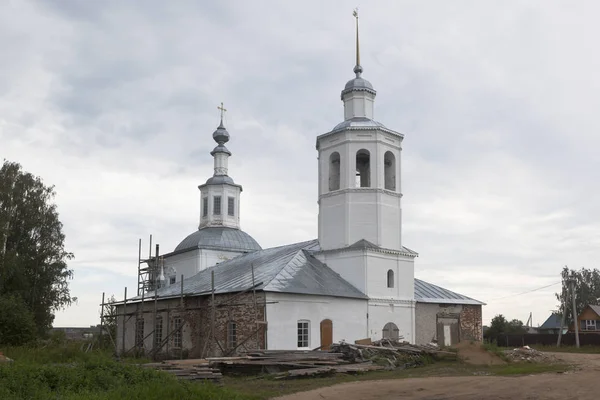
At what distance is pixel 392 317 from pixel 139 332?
11.4 m

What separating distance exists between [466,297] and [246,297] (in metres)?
11.3

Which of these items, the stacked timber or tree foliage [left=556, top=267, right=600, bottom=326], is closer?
the stacked timber

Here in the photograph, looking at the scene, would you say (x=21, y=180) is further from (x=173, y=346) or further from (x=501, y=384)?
(x=501, y=384)

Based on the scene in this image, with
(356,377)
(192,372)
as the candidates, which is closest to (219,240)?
(356,377)

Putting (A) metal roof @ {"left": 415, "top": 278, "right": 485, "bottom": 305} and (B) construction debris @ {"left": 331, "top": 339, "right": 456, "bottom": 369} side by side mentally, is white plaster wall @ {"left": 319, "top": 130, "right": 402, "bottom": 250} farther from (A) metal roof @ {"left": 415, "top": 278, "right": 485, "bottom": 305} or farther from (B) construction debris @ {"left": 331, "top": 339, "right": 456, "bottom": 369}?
(B) construction debris @ {"left": 331, "top": 339, "right": 456, "bottom": 369}

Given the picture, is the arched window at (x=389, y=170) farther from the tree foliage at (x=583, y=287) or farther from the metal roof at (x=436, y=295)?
the tree foliage at (x=583, y=287)

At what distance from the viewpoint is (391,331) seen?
26203 millimetres

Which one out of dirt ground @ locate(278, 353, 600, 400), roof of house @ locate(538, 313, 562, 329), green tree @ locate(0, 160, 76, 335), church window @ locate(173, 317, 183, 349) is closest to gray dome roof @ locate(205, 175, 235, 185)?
green tree @ locate(0, 160, 76, 335)

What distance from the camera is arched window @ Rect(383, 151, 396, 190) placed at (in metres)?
28.2

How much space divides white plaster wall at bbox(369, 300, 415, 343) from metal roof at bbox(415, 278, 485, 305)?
3.05 feet

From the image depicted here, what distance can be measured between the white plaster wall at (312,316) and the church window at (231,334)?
1.86 meters

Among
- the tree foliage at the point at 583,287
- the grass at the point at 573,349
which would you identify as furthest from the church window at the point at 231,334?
the tree foliage at the point at 583,287

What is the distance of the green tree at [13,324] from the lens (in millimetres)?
25844

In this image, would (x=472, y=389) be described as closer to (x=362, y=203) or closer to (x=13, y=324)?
(x=362, y=203)
